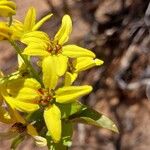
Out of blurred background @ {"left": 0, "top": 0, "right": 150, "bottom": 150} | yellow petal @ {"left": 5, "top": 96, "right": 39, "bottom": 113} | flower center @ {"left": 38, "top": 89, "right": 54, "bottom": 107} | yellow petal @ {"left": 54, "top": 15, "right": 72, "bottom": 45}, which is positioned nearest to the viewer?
yellow petal @ {"left": 5, "top": 96, "right": 39, "bottom": 113}

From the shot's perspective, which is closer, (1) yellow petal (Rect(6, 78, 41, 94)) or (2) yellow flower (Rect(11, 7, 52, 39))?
(1) yellow petal (Rect(6, 78, 41, 94))

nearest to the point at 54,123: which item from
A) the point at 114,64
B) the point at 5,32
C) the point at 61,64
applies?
the point at 61,64

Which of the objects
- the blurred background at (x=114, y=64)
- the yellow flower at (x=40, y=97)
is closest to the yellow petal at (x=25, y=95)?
the yellow flower at (x=40, y=97)

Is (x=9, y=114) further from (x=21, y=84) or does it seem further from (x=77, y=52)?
(x=77, y=52)

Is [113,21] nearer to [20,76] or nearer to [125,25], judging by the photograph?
[125,25]

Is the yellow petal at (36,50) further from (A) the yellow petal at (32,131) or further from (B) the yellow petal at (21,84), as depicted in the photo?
(A) the yellow petal at (32,131)

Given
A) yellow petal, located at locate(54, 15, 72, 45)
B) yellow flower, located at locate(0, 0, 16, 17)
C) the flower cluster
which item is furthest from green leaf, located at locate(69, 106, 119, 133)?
yellow flower, located at locate(0, 0, 16, 17)

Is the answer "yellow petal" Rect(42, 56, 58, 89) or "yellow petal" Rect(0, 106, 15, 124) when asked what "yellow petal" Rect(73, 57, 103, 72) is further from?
"yellow petal" Rect(0, 106, 15, 124)
